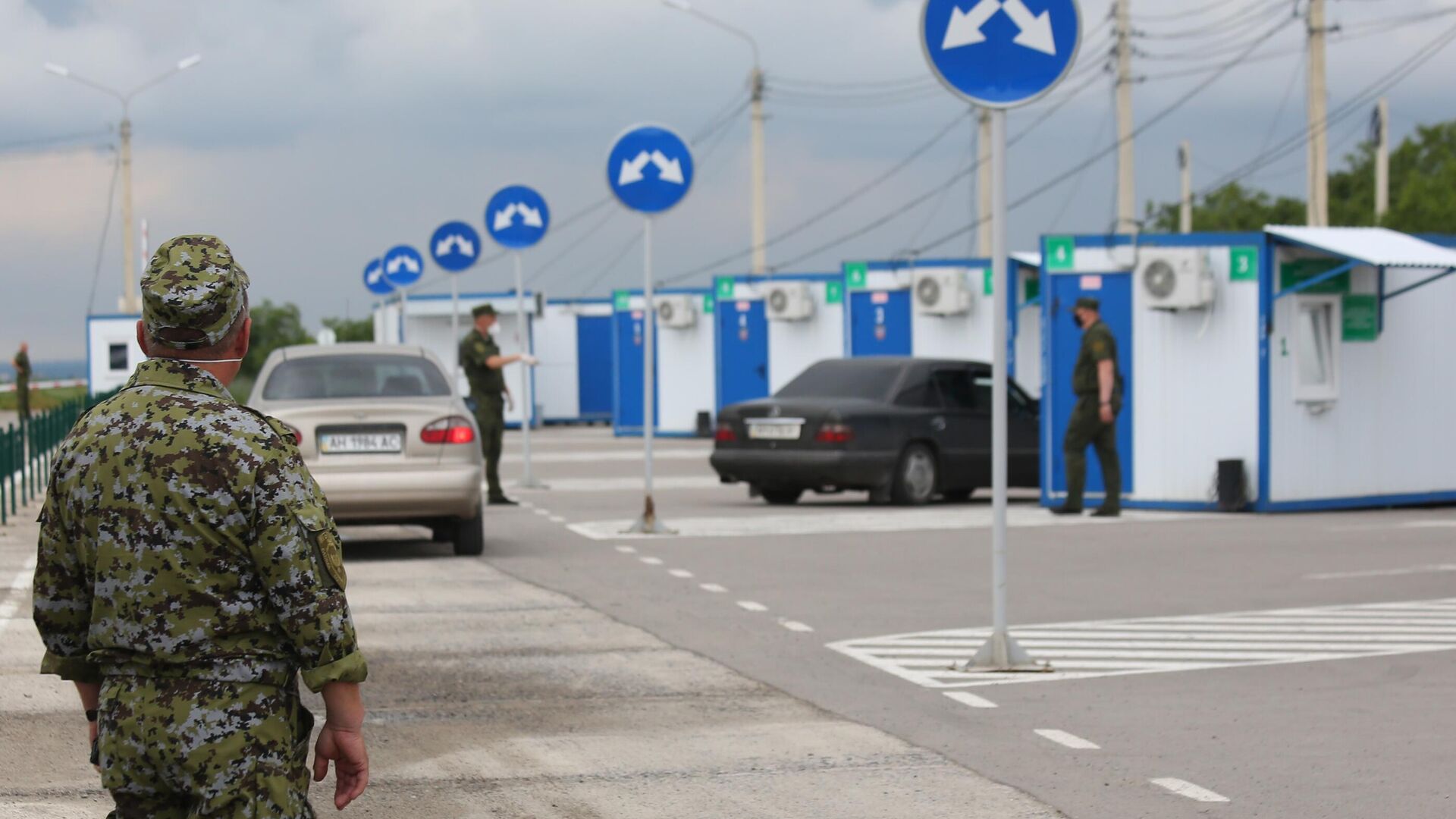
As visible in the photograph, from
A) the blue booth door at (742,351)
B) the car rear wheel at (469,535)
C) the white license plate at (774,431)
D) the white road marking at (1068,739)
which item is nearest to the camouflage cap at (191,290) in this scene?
the white road marking at (1068,739)

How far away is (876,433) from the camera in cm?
1959

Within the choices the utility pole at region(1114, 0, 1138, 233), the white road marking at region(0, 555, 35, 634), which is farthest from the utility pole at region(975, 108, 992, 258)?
the white road marking at region(0, 555, 35, 634)

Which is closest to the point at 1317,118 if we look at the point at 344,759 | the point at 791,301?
the point at 791,301

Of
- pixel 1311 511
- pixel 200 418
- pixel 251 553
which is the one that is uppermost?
pixel 200 418

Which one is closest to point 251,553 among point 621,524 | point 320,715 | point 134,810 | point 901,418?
point 134,810

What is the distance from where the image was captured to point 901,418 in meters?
19.8

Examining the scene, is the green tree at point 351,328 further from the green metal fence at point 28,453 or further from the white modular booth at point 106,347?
the green metal fence at point 28,453

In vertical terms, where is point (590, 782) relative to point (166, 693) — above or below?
below

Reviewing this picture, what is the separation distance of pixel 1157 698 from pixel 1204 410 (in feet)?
37.6

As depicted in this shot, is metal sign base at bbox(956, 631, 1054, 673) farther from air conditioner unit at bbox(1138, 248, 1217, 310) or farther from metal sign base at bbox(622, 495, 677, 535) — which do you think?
air conditioner unit at bbox(1138, 248, 1217, 310)

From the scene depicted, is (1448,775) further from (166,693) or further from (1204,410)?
(1204,410)

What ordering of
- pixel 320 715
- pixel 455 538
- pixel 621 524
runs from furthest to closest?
pixel 621 524 < pixel 455 538 < pixel 320 715

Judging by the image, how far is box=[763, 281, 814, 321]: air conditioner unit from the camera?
34969 millimetres

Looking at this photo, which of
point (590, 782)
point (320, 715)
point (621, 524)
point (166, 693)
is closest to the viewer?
point (166, 693)
